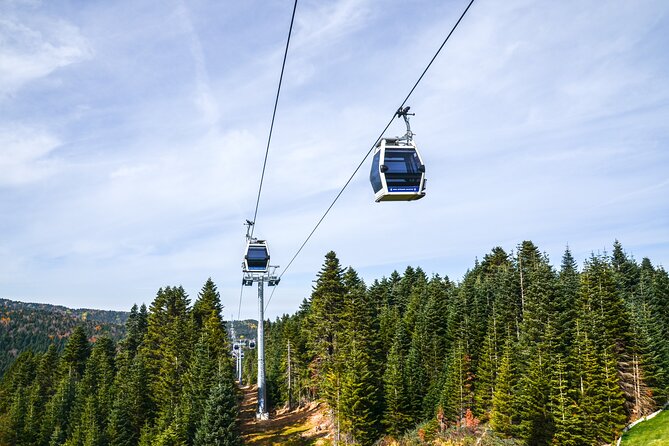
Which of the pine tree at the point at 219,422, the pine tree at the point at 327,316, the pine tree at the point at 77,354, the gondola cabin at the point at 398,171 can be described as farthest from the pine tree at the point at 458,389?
the pine tree at the point at 77,354

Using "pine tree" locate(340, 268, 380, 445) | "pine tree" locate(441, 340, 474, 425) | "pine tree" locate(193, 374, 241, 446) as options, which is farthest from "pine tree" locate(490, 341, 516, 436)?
"pine tree" locate(193, 374, 241, 446)

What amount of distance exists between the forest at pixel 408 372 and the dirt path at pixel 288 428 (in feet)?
12.3

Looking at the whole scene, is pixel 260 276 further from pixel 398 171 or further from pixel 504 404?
pixel 398 171

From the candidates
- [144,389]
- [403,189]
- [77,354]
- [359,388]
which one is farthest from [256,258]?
[77,354]

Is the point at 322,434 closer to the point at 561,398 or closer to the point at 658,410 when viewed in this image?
the point at 561,398

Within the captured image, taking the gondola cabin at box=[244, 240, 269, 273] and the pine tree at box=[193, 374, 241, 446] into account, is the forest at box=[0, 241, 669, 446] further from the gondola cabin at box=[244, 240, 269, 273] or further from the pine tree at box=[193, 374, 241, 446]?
the gondola cabin at box=[244, 240, 269, 273]

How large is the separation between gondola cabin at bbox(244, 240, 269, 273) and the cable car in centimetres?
3704

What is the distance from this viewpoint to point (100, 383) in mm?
70812

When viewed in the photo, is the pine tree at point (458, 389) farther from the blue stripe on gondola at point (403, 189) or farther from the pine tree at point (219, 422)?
the blue stripe on gondola at point (403, 189)

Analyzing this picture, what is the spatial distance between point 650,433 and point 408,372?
25633mm

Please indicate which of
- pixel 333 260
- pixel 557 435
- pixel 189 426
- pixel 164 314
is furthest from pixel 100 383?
pixel 557 435

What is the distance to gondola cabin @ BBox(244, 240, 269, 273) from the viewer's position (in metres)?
54.9

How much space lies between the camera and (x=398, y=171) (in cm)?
1878

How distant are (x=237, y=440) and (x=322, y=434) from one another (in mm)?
13279
